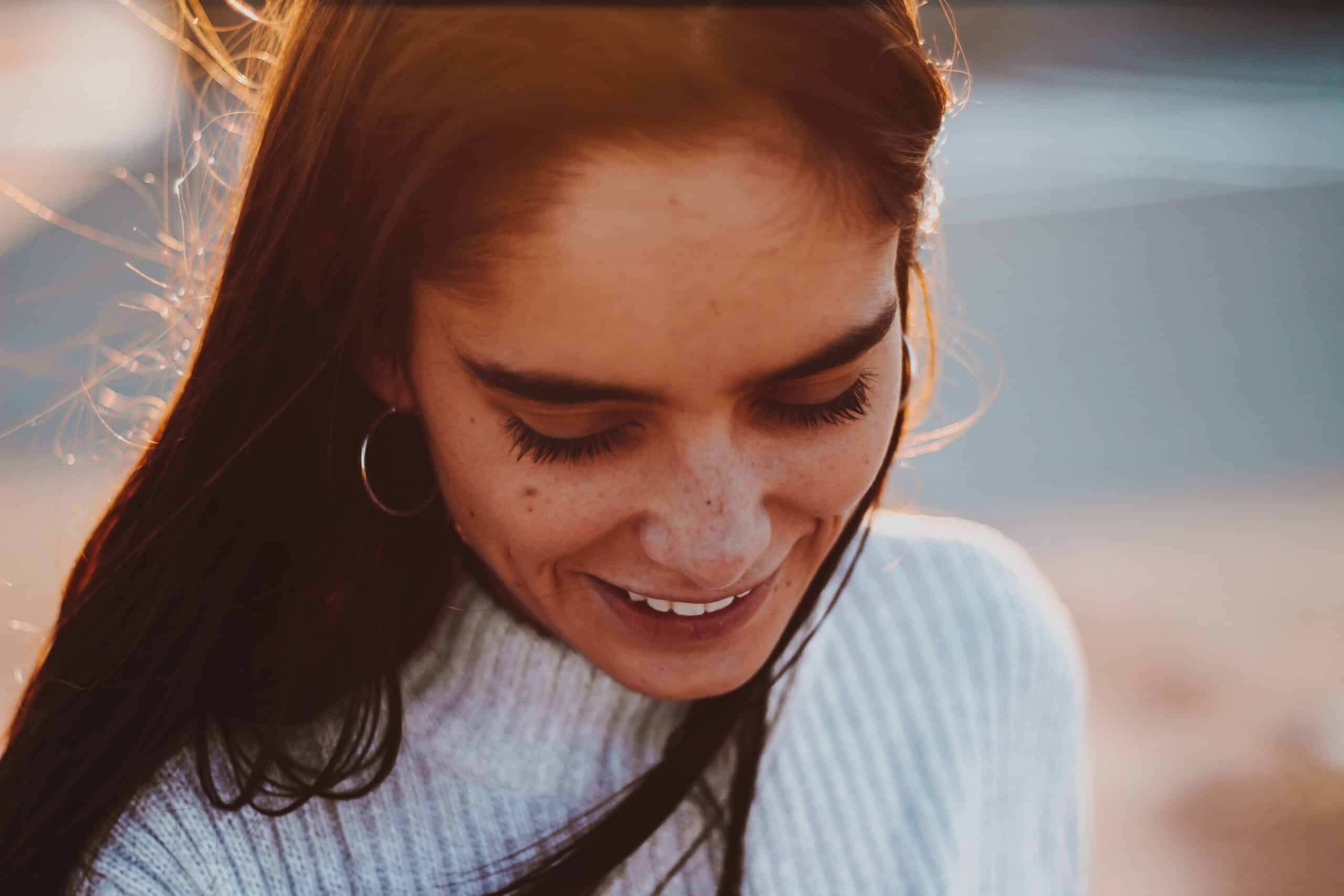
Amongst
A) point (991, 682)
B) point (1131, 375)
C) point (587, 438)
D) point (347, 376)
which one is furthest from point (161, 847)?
point (1131, 375)

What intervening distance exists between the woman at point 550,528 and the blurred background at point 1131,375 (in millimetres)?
315

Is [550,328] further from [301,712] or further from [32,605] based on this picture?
[32,605]

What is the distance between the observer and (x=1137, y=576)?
462 centimetres

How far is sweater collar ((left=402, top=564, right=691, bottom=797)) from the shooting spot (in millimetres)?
1481

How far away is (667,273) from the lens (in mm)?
1080

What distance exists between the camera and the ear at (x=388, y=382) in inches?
51.2

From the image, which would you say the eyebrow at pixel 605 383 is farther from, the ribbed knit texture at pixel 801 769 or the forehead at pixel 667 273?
the ribbed knit texture at pixel 801 769

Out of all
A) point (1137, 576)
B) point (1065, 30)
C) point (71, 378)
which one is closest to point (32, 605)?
point (71, 378)

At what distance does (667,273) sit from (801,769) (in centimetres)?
79

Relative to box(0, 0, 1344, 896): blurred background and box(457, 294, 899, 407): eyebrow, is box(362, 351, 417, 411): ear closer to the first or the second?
box(457, 294, 899, 407): eyebrow

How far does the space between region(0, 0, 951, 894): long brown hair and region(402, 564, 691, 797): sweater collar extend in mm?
33

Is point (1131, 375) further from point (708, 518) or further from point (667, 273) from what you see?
point (667, 273)

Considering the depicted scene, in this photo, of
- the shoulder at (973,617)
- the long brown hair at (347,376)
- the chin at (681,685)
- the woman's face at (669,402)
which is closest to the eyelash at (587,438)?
the woman's face at (669,402)

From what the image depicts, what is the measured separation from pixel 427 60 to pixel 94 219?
7701mm
